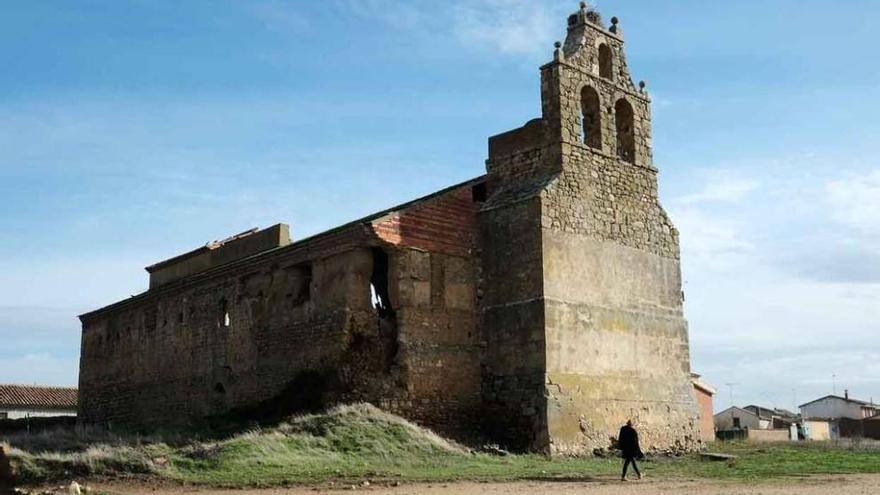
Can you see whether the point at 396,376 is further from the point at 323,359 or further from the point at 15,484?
the point at 15,484

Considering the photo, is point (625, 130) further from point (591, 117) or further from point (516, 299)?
point (516, 299)

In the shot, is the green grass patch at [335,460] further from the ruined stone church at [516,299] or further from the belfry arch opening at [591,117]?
the belfry arch opening at [591,117]

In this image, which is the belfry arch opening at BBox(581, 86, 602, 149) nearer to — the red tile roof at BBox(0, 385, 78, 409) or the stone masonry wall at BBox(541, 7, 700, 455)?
the stone masonry wall at BBox(541, 7, 700, 455)

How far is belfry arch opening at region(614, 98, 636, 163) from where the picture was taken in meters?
24.2

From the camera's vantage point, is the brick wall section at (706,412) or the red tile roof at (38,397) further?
the red tile roof at (38,397)

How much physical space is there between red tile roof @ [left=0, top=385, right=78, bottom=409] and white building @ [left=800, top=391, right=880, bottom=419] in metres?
45.0

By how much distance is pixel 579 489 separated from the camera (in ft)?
45.7

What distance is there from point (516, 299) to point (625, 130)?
20.0ft

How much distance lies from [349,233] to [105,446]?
684 cm

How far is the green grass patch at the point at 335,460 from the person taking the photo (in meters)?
15.3

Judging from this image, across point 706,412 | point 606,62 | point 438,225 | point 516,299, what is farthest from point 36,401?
point 606,62

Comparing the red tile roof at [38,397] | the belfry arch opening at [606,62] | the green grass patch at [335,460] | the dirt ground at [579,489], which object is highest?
the belfry arch opening at [606,62]

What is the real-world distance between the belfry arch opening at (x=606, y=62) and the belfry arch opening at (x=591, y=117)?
3.14ft

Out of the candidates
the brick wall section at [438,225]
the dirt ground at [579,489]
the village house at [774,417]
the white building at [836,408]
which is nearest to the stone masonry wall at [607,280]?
the brick wall section at [438,225]
